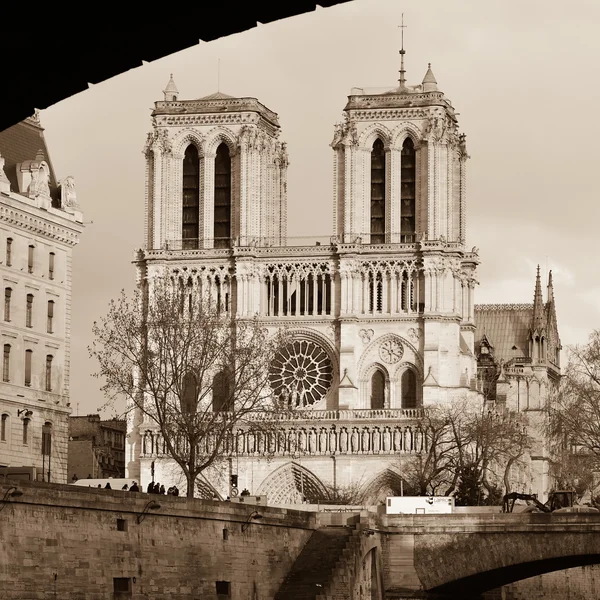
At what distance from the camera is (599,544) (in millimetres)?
58219

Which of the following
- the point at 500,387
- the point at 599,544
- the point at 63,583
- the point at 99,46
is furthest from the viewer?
the point at 500,387

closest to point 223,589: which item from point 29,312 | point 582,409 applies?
point 29,312

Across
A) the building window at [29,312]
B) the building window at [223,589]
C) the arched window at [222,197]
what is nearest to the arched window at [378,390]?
the arched window at [222,197]

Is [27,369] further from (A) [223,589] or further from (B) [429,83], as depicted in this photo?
(B) [429,83]

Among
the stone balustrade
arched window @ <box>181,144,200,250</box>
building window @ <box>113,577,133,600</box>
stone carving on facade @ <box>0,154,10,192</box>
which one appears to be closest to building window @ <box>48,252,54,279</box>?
stone carving on facade @ <box>0,154,10,192</box>

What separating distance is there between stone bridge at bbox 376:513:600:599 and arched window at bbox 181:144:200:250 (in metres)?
57.4

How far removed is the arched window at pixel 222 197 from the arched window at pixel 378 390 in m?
13.3

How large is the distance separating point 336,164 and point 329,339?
1151 centimetres

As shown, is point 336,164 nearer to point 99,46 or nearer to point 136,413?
point 136,413

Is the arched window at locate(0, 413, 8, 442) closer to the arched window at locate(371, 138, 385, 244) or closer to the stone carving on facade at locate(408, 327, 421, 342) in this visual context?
the stone carving on facade at locate(408, 327, 421, 342)

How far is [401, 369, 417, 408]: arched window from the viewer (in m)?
111

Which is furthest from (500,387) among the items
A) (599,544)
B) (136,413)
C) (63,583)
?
(63,583)

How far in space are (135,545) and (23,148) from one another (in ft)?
109

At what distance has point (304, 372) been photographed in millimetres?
113125
